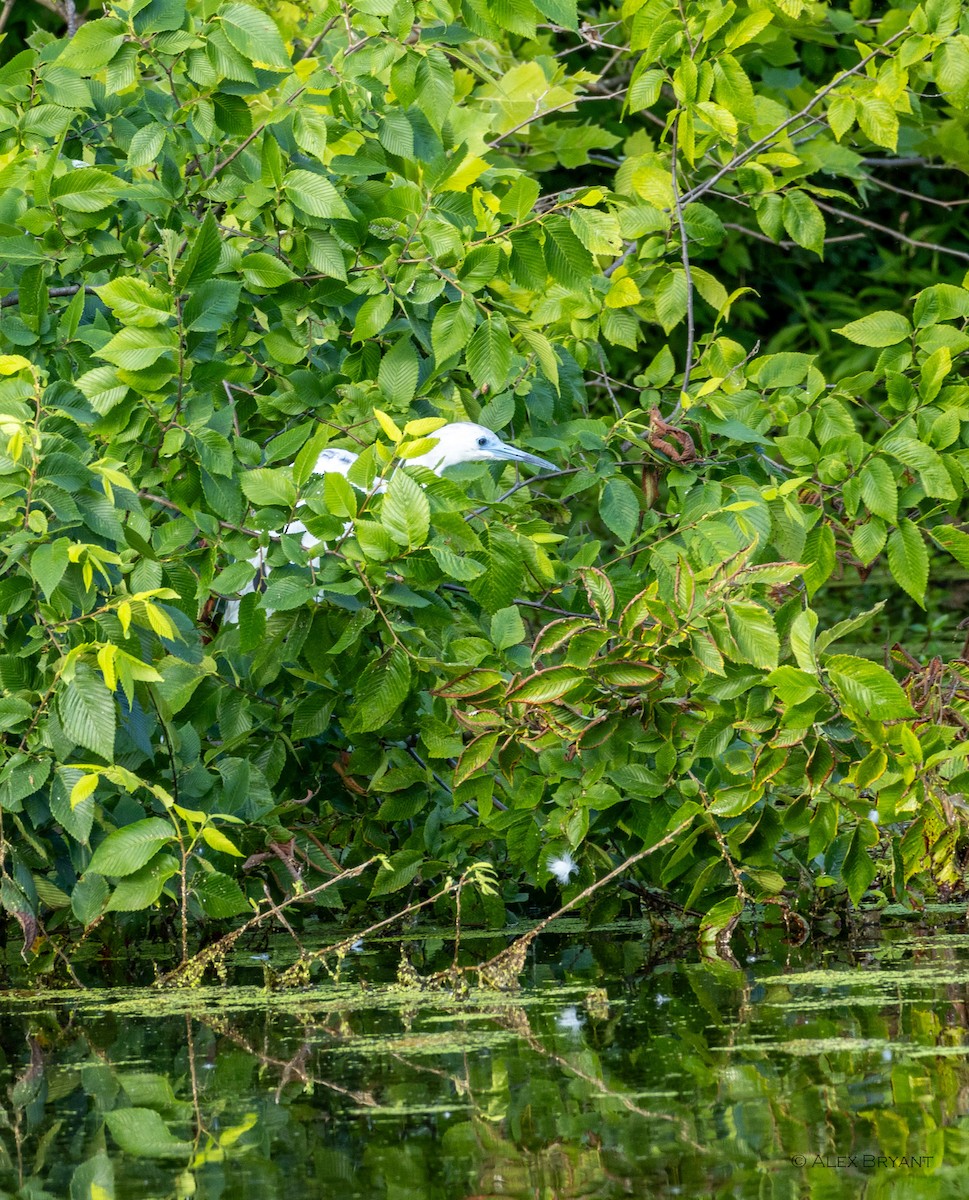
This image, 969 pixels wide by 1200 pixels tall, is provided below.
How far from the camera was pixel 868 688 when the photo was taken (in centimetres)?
241

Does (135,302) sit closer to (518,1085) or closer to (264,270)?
(264,270)

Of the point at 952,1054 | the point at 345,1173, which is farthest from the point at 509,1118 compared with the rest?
the point at 952,1054

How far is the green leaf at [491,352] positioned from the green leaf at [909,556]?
0.76m

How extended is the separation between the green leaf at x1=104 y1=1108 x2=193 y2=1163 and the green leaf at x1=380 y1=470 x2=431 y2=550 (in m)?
0.85

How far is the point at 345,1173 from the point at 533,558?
134 cm

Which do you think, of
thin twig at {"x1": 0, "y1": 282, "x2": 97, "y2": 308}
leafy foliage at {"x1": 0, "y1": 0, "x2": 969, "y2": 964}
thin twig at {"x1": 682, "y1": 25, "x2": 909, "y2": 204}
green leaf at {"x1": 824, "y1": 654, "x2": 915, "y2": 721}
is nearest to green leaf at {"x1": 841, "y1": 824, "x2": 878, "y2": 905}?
leafy foliage at {"x1": 0, "y1": 0, "x2": 969, "y2": 964}

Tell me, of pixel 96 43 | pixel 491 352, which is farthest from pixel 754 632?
pixel 96 43

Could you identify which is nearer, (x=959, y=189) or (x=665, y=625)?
(x=665, y=625)

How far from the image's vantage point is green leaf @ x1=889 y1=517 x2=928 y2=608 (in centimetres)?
302

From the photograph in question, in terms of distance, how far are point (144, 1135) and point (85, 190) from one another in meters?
1.55

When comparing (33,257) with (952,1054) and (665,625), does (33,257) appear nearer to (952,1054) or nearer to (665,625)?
(665,625)

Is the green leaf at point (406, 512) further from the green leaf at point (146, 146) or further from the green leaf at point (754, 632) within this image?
the green leaf at point (146, 146)

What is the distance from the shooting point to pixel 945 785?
8.88ft

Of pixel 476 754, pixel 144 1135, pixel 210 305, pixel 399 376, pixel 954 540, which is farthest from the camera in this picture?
pixel 399 376
